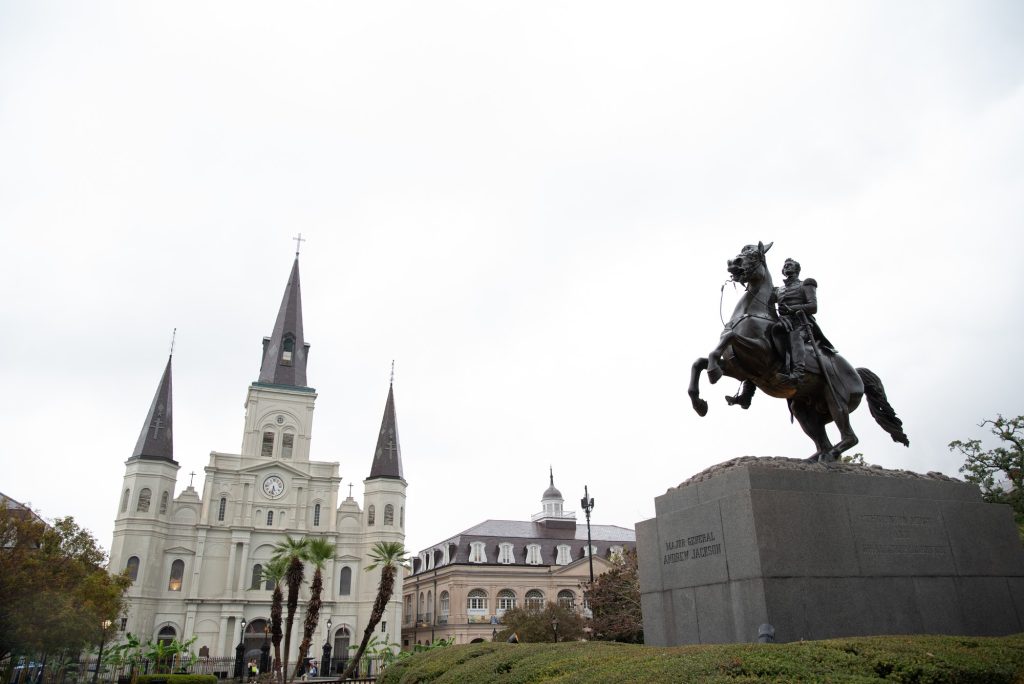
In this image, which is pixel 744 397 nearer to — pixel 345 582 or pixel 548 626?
pixel 548 626

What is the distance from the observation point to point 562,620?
137 feet

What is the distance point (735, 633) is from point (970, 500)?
175 inches

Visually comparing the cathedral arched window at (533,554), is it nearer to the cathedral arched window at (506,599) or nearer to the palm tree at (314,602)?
the cathedral arched window at (506,599)

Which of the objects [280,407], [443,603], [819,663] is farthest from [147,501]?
[819,663]

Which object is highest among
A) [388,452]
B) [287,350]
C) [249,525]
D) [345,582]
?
[287,350]

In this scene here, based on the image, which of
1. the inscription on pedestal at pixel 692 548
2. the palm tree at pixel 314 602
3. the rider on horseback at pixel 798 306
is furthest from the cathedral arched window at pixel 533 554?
the rider on horseback at pixel 798 306

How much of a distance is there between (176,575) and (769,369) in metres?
59.9

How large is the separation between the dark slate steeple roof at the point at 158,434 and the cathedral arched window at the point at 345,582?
17.4 m

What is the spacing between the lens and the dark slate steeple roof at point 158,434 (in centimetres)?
5856

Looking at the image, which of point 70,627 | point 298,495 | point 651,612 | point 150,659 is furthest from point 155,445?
point 651,612

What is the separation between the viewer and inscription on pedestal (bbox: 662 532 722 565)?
335 inches

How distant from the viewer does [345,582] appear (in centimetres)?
6019

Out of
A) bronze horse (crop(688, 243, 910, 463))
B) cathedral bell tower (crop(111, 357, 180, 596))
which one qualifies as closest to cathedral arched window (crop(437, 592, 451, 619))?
cathedral bell tower (crop(111, 357, 180, 596))

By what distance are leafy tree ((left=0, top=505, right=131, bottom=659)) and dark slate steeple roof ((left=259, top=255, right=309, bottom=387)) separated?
39.0m
